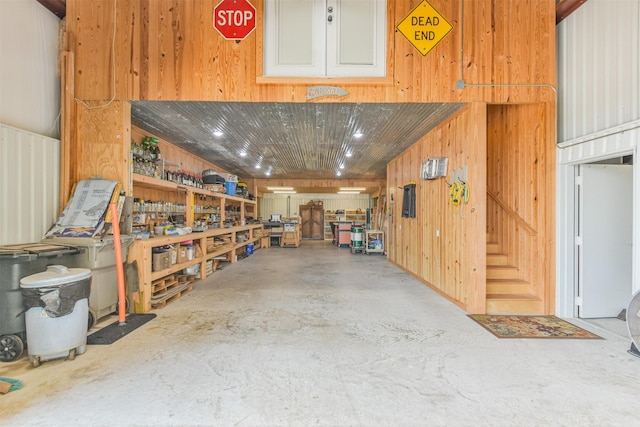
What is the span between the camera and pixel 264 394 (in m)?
2.07

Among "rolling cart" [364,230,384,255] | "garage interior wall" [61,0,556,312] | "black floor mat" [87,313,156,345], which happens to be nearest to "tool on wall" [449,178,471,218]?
"garage interior wall" [61,0,556,312]

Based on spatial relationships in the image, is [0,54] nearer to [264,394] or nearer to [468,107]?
[264,394]

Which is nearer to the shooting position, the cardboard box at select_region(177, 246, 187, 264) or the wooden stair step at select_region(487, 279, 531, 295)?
the wooden stair step at select_region(487, 279, 531, 295)

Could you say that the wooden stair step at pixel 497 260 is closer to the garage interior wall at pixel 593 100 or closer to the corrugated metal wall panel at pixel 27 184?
the garage interior wall at pixel 593 100

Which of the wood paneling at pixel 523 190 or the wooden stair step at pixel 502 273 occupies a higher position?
the wood paneling at pixel 523 190

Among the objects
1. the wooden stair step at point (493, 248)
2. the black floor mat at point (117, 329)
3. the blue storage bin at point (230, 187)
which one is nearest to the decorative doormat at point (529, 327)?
the wooden stair step at point (493, 248)

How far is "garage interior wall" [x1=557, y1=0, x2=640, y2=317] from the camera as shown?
2.98 metres

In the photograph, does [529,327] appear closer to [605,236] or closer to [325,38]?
[605,236]

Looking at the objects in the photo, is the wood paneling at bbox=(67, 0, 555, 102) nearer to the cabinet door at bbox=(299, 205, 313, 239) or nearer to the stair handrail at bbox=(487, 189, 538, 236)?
the stair handrail at bbox=(487, 189, 538, 236)

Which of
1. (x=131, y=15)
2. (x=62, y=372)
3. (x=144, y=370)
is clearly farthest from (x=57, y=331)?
(x=131, y=15)

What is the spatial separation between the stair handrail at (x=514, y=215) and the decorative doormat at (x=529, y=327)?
115 cm

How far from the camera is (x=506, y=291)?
4.11m

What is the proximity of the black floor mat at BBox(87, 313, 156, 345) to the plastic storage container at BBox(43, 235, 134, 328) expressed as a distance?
7.4 inches

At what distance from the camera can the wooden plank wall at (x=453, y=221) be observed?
380 cm
